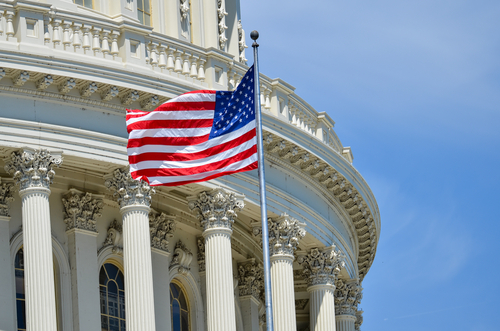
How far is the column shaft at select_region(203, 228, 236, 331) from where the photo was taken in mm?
40156

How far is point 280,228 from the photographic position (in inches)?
1724

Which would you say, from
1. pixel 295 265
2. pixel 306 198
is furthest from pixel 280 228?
pixel 295 265

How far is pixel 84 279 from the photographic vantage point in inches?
1633

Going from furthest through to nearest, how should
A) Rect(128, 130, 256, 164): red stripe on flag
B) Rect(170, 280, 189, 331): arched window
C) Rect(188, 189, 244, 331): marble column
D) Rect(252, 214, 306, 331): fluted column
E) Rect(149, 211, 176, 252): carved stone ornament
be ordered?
1. Rect(170, 280, 189, 331): arched window
2. Rect(149, 211, 176, 252): carved stone ornament
3. Rect(252, 214, 306, 331): fluted column
4. Rect(188, 189, 244, 331): marble column
5. Rect(128, 130, 256, 164): red stripe on flag

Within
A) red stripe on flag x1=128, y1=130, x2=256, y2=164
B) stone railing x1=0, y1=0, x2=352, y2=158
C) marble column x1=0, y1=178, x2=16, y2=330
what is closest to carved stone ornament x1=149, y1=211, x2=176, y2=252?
stone railing x1=0, y1=0, x2=352, y2=158

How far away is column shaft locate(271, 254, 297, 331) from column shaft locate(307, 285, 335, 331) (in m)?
→ 3.06

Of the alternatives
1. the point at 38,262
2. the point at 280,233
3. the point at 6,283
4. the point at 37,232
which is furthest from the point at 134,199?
the point at 280,233

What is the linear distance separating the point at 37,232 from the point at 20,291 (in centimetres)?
419

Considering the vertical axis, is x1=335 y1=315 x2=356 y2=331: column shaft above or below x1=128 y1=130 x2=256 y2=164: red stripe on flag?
below

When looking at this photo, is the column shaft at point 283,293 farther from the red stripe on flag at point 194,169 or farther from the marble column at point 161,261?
the red stripe on flag at point 194,169

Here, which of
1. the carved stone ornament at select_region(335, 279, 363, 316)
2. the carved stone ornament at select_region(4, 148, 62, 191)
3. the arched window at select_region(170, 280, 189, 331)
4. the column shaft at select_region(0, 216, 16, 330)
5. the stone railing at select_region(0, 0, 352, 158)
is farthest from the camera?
the carved stone ornament at select_region(335, 279, 363, 316)

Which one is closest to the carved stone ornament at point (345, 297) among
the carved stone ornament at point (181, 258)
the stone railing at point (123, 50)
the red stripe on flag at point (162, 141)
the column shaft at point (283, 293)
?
the column shaft at point (283, 293)

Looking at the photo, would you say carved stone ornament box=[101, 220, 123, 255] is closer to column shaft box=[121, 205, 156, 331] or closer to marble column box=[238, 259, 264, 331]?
column shaft box=[121, 205, 156, 331]

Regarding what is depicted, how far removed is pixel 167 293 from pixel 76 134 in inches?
314
